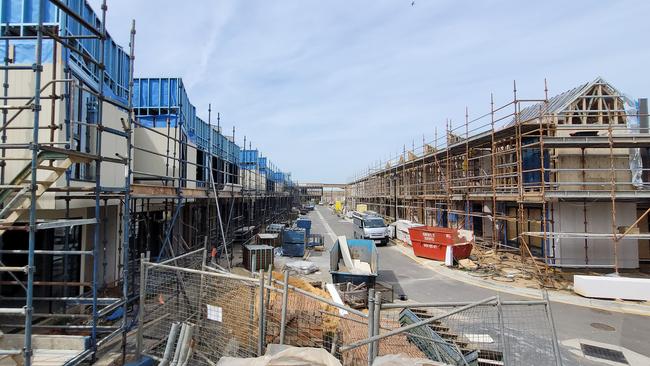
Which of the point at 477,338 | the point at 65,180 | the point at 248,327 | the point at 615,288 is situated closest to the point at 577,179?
the point at 615,288

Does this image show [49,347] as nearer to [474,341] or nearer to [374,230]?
[474,341]

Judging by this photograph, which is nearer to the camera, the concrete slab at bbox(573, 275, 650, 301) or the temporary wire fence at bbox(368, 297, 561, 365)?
the temporary wire fence at bbox(368, 297, 561, 365)

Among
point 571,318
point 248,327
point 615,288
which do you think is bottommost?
point 571,318

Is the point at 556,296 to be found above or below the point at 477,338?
below

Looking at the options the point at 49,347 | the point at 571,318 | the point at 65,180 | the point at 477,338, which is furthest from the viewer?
the point at 571,318

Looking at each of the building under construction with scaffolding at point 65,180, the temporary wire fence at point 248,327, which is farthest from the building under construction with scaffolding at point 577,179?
the building under construction with scaffolding at point 65,180

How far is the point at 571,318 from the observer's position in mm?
9438

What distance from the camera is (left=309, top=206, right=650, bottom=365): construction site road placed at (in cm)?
745

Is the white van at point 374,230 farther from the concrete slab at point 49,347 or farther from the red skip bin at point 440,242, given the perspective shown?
the concrete slab at point 49,347

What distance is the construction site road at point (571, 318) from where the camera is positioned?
7453mm

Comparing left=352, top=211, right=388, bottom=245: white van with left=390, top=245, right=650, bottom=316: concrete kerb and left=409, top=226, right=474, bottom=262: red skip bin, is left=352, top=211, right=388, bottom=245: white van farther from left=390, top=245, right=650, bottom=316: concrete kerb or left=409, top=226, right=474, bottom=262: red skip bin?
left=390, top=245, right=650, bottom=316: concrete kerb

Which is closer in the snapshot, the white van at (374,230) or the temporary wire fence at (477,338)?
the temporary wire fence at (477,338)

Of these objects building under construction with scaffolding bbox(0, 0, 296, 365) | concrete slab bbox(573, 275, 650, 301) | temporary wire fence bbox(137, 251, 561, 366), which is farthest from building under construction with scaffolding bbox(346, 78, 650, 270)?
building under construction with scaffolding bbox(0, 0, 296, 365)

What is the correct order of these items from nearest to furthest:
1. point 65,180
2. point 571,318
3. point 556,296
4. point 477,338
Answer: point 65,180, point 477,338, point 571,318, point 556,296
